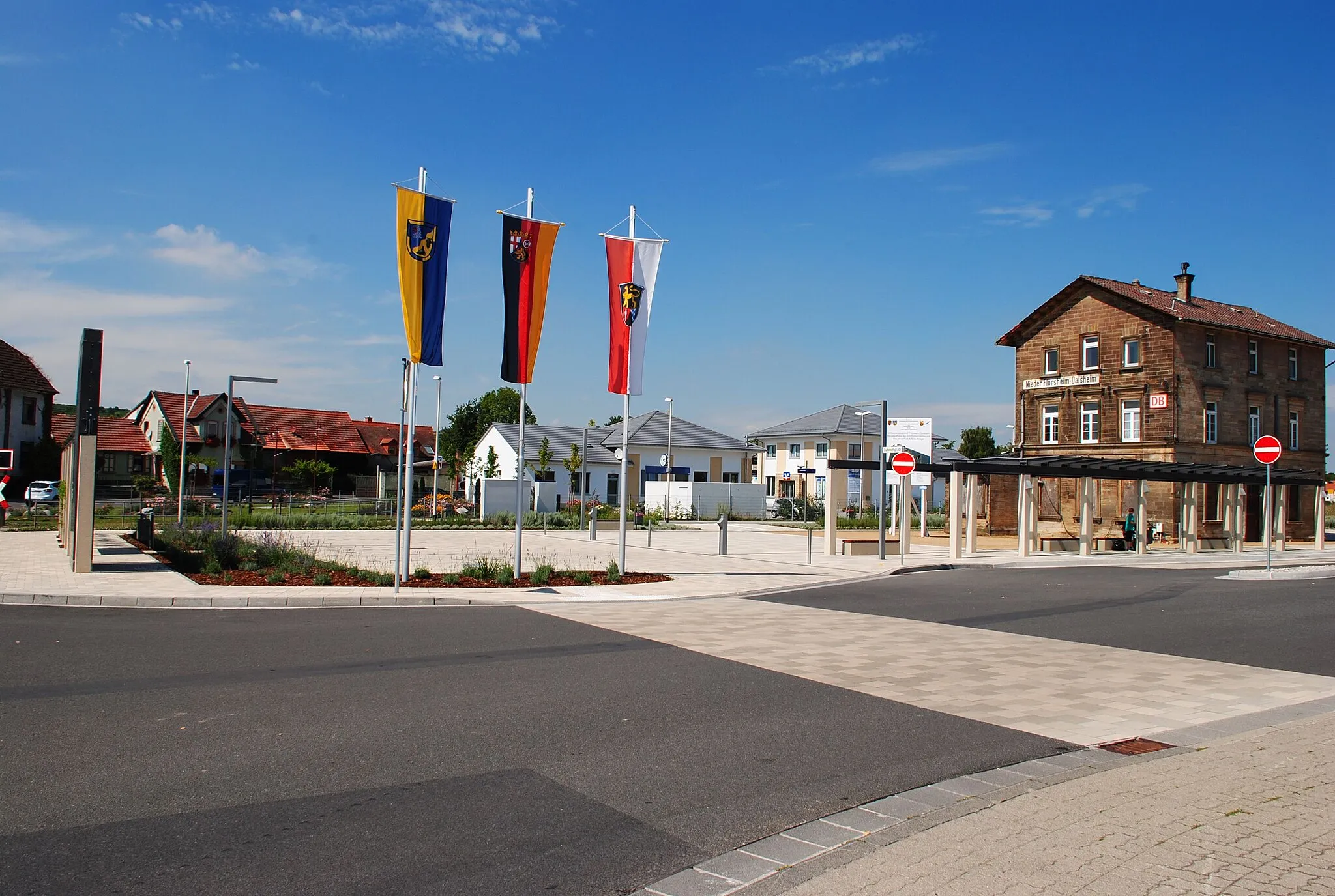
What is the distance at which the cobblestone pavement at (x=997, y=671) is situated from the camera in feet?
26.7

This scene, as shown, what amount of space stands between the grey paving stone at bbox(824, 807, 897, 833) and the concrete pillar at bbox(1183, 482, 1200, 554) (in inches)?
1300

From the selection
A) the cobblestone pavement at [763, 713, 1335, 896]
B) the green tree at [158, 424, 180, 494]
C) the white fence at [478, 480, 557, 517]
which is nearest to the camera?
the cobblestone pavement at [763, 713, 1335, 896]

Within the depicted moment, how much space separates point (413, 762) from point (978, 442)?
352 ft

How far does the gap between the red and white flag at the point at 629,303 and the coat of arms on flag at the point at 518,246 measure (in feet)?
6.19

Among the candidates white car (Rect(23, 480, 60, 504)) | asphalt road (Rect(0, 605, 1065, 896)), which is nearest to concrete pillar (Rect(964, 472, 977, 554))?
asphalt road (Rect(0, 605, 1065, 896))

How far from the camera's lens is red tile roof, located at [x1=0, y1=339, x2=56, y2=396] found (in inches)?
2172

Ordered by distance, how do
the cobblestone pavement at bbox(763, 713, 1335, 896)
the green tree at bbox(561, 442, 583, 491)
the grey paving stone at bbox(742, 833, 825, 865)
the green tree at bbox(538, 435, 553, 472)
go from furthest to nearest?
the green tree at bbox(561, 442, 583, 491) < the green tree at bbox(538, 435, 553, 472) < the grey paving stone at bbox(742, 833, 825, 865) < the cobblestone pavement at bbox(763, 713, 1335, 896)

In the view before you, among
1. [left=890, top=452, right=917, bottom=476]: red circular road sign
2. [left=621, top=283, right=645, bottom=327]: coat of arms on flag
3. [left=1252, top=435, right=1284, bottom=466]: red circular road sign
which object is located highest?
[left=621, top=283, right=645, bottom=327]: coat of arms on flag

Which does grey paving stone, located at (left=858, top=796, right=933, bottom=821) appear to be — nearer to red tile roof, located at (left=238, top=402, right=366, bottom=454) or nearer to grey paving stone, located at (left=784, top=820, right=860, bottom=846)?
grey paving stone, located at (left=784, top=820, right=860, bottom=846)

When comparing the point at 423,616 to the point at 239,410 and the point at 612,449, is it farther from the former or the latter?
the point at 239,410

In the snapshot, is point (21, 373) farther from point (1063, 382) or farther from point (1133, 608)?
point (1133, 608)

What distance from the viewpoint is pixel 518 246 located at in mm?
17859

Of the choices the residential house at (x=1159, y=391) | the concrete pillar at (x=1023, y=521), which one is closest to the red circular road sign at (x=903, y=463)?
the concrete pillar at (x=1023, y=521)

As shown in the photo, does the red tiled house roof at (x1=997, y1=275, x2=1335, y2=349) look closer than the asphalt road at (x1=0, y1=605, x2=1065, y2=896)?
No
